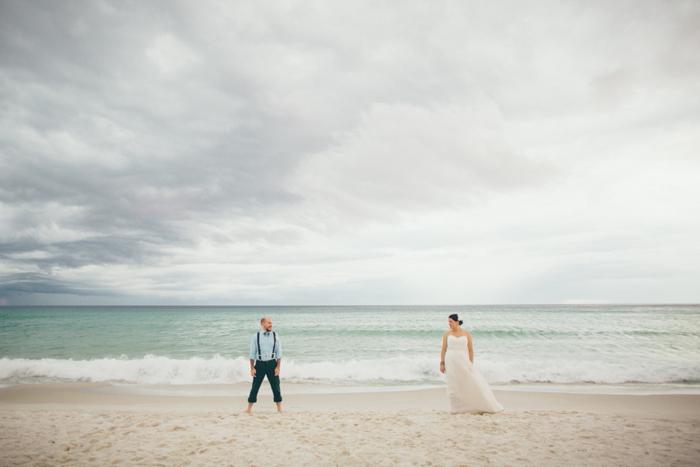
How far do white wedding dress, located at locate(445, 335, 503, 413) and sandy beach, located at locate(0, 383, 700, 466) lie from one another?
280mm

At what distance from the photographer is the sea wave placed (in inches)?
507

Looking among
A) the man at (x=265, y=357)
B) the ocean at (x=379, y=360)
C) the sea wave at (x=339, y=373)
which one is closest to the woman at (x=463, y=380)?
the man at (x=265, y=357)

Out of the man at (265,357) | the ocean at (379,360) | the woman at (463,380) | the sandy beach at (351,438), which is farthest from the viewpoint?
the ocean at (379,360)

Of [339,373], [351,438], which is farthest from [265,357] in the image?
[339,373]

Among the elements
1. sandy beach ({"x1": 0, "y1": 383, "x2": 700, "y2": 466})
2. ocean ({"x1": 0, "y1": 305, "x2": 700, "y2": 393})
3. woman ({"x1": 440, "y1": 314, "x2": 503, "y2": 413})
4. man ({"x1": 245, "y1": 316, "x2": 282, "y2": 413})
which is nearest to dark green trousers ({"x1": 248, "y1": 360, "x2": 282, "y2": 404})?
man ({"x1": 245, "y1": 316, "x2": 282, "y2": 413})

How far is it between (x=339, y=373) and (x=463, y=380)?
25.4ft

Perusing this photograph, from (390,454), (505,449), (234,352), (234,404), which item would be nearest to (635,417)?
(505,449)

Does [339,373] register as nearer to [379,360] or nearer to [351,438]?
[379,360]

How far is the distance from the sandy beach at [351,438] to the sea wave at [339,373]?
13.9 feet

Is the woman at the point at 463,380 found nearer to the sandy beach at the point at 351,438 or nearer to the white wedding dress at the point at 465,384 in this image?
the white wedding dress at the point at 465,384

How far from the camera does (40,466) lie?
4.78 m

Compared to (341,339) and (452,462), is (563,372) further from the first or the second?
(341,339)

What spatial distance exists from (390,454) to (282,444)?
1.88m

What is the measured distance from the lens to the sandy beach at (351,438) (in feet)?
16.3
